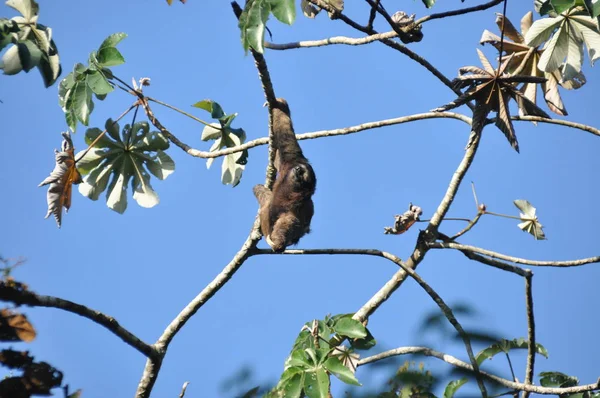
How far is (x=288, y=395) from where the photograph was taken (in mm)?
5777

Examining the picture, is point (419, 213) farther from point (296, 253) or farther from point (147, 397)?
point (147, 397)

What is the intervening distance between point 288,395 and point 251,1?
324 cm

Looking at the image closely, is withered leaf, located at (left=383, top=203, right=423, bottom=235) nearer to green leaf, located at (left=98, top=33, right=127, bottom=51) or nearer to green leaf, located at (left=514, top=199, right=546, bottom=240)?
green leaf, located at (left=514, top=199, right=546, bottom=240)

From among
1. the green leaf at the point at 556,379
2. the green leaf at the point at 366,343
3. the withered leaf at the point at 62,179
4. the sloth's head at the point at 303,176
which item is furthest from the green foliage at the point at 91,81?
the green leaf at the point at 556,379

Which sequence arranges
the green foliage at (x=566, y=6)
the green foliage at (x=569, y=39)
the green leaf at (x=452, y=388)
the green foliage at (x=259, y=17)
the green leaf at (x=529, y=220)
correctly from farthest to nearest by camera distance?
the green leaf at (x=529, y=220)
the green foliage at (x=569, y=39)
the green foliage at (x=566, y=6)
the green foliage at (x=259, y=17)
the green leaf at (x=452, y=388)

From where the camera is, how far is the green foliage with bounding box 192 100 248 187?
327 inches

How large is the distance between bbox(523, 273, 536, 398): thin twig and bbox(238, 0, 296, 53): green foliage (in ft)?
10.1

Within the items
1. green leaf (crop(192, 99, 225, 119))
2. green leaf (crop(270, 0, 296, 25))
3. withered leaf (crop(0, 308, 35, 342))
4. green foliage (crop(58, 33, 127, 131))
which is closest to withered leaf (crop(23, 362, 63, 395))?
withered leaf (crop(0, 308, 35, 342))

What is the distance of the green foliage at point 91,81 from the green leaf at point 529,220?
4553 millimetres

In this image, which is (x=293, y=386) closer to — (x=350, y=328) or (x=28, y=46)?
(x=350, y=328)

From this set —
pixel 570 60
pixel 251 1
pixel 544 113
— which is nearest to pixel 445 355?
pixel 544 113

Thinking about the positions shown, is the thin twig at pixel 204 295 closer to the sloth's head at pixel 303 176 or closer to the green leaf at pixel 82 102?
the sloth's head at pixel 303 176

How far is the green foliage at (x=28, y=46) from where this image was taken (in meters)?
5.14

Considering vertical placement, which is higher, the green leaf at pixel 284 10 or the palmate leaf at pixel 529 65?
the palmate leaf at pixel 529 65
